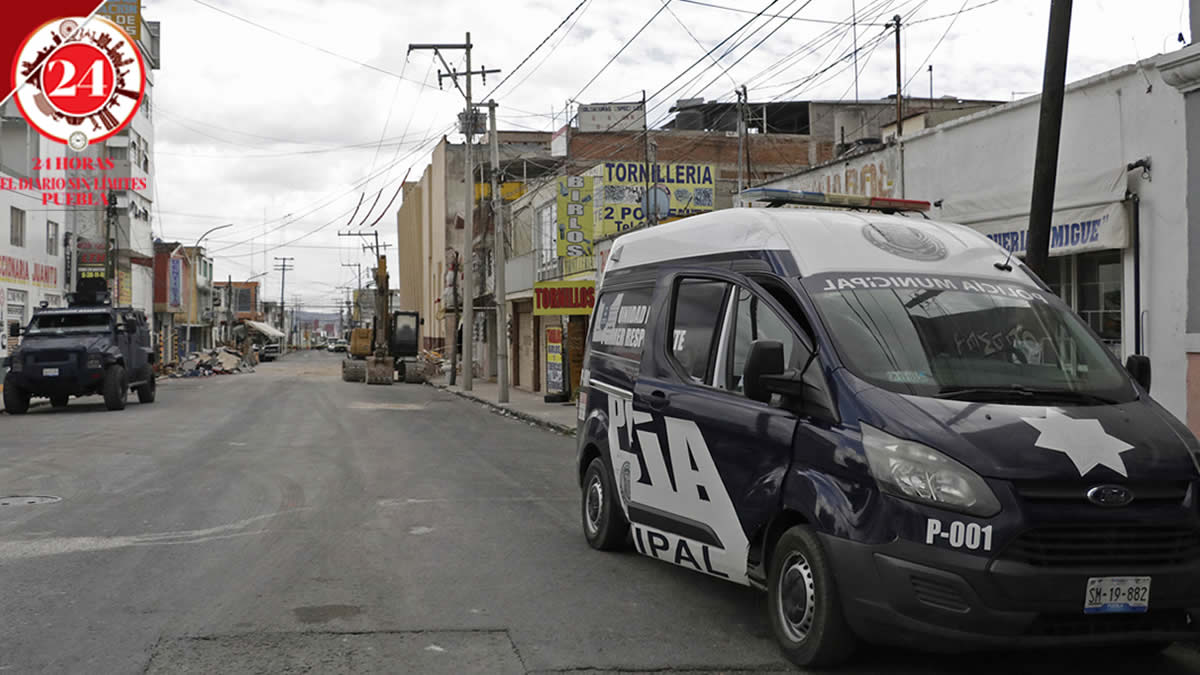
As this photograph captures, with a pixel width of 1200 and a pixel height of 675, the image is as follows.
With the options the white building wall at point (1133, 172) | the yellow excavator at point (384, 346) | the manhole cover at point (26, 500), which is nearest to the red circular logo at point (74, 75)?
the yellow excavator at point (384, 346)

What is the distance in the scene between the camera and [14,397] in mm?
23859

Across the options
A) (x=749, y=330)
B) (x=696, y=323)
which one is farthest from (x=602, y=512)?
(x=749, y=330)

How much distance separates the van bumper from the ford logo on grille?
0.28 metres

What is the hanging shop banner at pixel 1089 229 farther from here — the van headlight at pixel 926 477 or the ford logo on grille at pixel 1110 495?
the van headlight at pixel 926 477

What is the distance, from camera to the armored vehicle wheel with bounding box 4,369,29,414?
938 inches

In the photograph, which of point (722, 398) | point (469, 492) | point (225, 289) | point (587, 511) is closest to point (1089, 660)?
point (722, 398)

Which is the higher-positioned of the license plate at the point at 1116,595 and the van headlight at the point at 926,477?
the van headlight at the point at 926,477

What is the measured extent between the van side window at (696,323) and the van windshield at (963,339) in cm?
88

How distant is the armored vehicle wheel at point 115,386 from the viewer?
24188 mm

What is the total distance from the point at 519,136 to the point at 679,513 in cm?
6520

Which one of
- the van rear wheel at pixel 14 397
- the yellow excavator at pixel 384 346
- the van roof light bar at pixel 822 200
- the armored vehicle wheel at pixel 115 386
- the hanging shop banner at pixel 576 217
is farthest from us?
the yellow excavator at pixel 384 346

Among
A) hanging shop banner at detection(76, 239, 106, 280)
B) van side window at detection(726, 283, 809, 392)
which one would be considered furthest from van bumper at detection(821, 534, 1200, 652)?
hanging shop banner at detection(76, 239, 106, 280)

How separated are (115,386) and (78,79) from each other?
36.1 feet

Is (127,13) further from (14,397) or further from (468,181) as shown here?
(14,397)
